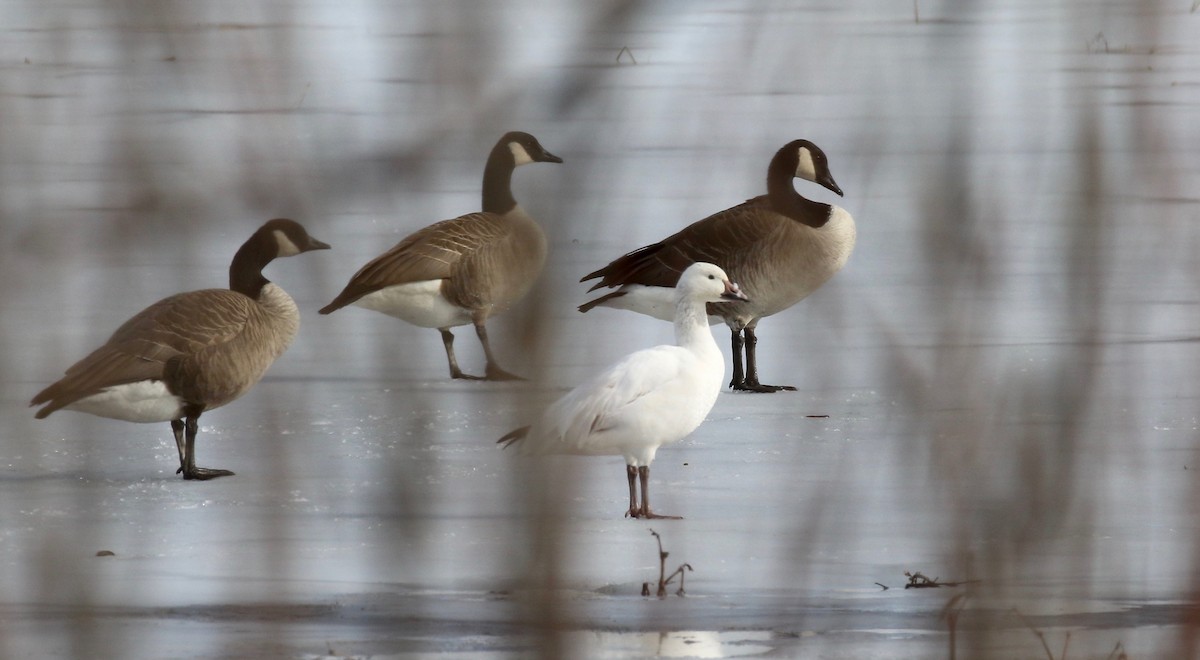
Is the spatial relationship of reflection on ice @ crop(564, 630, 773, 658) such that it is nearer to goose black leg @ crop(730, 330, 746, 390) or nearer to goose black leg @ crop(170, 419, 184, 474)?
goose black leg @ crop(170, 419, 184, 474)

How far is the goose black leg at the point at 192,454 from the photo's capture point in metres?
4.39

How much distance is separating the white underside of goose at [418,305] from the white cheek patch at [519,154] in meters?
0.13

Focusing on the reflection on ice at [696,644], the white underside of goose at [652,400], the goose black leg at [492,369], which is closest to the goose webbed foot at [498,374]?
the goose black leg at [492,369]

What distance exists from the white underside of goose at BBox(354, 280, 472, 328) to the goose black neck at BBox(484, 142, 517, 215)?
0.33 ft

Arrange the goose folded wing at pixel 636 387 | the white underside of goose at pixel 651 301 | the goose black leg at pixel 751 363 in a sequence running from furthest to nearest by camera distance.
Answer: the goose black leg at pixel 751 363 < the white underside of goose at pixel 651 301 < the goose folded wing at pixel 636 387

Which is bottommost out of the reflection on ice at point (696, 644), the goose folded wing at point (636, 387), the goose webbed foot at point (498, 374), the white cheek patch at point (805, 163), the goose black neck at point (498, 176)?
the reflection on ice at point (696, 644)

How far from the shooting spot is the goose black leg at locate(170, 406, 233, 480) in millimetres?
4387

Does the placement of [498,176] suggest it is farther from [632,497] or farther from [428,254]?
[428,254]

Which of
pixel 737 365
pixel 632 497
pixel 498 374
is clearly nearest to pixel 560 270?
pixel 498 374

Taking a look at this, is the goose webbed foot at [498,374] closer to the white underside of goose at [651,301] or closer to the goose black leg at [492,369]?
the goose black leg at [492,369]

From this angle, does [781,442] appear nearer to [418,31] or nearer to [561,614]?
[561,614]

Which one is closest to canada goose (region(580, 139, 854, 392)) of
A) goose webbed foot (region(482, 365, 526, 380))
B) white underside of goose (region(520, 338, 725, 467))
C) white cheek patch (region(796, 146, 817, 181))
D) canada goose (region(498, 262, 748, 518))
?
canada goose (region(498, 262, 748, 518))

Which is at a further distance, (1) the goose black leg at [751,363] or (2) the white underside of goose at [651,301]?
(1) the goose black leg at [751,363]

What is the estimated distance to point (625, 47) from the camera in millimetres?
842
